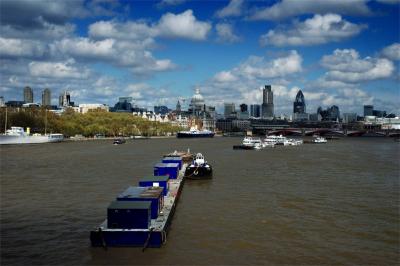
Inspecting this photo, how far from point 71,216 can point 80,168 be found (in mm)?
36489

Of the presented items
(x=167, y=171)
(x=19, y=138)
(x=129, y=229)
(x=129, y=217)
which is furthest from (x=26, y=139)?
(x=129, y=229)

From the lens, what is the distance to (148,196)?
1254 inches

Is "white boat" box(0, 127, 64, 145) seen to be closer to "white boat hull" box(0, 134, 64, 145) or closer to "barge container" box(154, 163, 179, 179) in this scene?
"white boat hull" box(0, 134, 64, 145)

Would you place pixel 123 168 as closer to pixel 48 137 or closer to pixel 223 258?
pixel 223 258

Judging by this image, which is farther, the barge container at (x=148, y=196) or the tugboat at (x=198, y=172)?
the tugboat at (x=198, y=172)

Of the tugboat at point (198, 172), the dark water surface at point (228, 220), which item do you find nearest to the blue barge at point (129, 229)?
the dark water surface at point (228, 220)

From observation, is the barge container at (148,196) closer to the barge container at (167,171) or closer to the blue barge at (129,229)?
the blue barge at (129,229)

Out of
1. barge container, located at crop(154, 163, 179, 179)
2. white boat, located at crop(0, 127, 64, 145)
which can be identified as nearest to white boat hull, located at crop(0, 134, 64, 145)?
white boat, located at crop(0, 127, 64, 145)

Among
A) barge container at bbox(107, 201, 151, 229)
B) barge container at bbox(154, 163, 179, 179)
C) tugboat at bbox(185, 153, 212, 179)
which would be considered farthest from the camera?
tugboat at bbox(185, 153, 212, 179)

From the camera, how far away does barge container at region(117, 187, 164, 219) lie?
30578 millimetres

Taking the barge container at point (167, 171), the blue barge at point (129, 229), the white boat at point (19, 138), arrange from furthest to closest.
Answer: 1. the white boat at point (19, 138)
2. the barge container at point (167, 171)
3. the blue barge at point (129, 229)

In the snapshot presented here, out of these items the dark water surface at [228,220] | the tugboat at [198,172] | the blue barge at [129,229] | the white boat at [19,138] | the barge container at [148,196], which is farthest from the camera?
the white boat at [19,138]

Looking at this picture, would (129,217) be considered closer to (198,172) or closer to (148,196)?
(148,196)

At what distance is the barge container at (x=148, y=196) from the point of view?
30.6 metres
